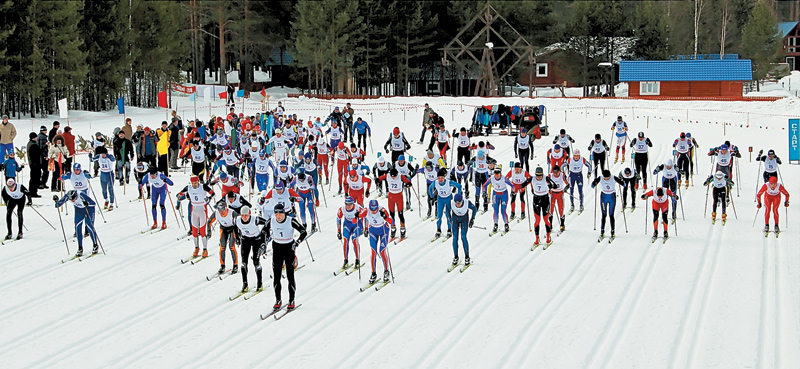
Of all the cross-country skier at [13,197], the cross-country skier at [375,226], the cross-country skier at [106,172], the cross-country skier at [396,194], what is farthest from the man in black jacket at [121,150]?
the cross-country skier at [375,226]

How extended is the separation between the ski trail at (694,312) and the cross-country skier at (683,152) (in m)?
5.80

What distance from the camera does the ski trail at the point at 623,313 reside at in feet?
33.9

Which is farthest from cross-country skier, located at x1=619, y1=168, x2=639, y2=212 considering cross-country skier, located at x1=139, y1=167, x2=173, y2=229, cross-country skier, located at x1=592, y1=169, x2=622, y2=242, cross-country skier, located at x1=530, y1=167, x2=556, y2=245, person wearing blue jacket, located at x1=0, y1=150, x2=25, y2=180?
person wearing blue jacket, located at x1=0, y1=150, x2=25, y2=180

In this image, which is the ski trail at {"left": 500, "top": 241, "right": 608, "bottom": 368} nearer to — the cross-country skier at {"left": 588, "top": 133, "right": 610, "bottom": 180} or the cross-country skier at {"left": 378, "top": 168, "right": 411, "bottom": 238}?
the cross-country skier at {"left": 378, "top": 168, "right": 411, "bottom": 238}

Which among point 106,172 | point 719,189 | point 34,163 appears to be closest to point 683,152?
point 719,189

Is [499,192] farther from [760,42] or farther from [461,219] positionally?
[760,42]

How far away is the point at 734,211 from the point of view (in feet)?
61.8

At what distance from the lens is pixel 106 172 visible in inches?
777

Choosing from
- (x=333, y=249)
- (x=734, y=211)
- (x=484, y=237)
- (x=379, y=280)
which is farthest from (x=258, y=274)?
(x=734, y=211)

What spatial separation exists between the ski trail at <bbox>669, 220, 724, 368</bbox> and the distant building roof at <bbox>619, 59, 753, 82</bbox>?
40104 mm

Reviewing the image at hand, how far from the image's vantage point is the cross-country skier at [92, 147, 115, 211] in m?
19.4

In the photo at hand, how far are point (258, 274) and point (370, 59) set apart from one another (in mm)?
51463

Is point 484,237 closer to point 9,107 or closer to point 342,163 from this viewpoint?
point 342,163

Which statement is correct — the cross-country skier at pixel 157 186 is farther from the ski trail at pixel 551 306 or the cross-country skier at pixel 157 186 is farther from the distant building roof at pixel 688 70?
the distant building roof at pixel 688 70
